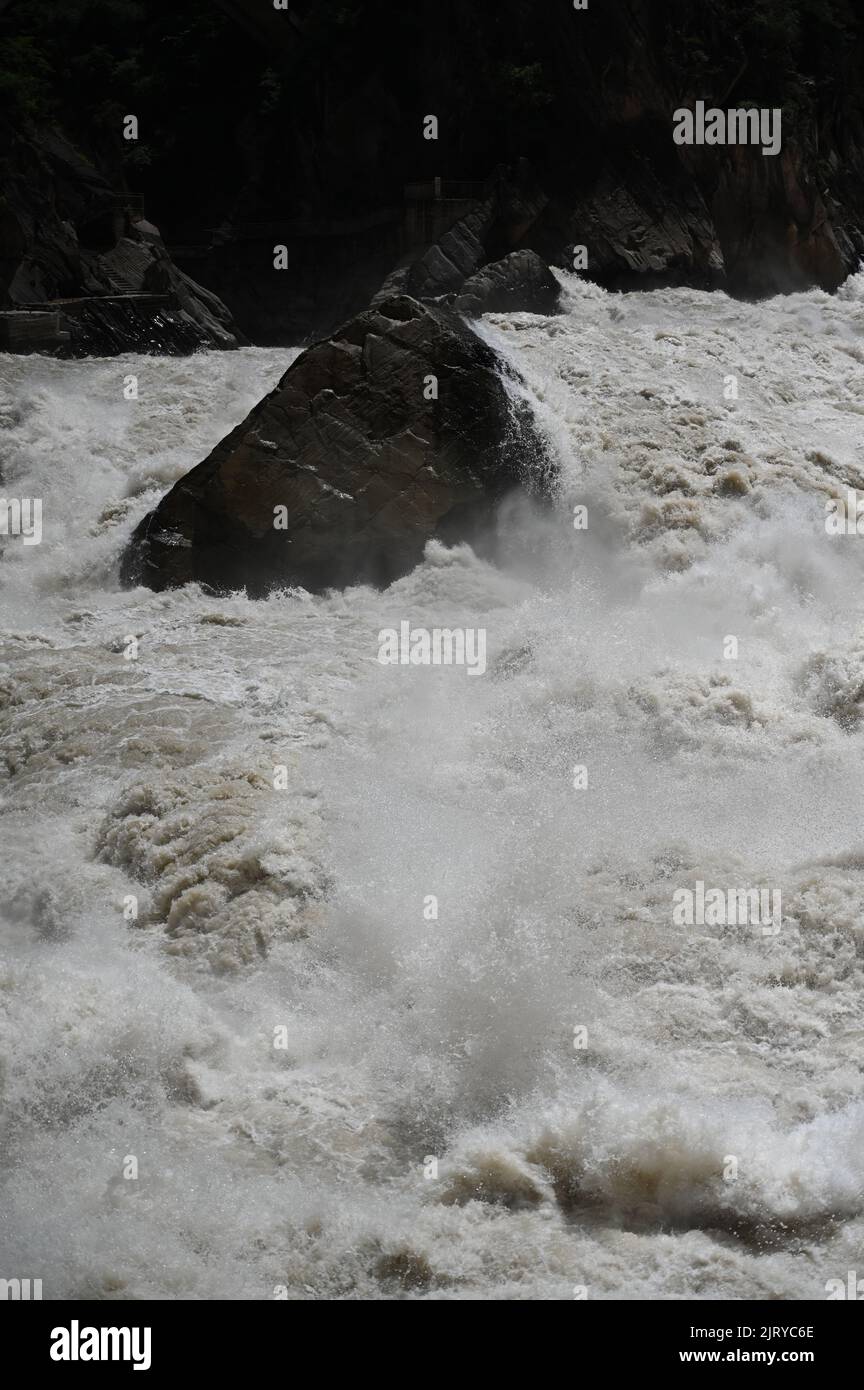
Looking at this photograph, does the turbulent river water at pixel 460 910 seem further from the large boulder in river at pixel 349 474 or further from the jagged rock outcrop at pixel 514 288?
the jagged rock outcrop at pixel 514 288

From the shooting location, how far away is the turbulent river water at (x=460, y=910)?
5145mm

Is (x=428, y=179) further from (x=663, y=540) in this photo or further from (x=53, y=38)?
(x=663, y=540)

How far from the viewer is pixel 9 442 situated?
45.4ft

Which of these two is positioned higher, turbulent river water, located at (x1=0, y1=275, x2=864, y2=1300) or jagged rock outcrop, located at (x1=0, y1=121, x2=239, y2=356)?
jagged rock outcrop, located at (x1=0, y1=121, x2=239, y2=356)

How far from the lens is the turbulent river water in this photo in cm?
514

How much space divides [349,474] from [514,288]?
7684 millimetres

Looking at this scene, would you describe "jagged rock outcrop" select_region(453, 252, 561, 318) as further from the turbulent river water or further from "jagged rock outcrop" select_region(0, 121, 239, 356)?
the turbulent river water

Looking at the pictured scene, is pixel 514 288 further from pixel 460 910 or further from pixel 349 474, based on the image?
pixel 460 910

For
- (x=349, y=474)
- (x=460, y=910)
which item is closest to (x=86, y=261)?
(x=349, y=474)

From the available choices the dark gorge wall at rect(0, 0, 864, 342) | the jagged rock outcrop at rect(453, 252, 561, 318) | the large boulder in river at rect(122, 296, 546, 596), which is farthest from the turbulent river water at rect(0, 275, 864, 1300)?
the dark gorge wall at rect(0, 0, 864, 342)

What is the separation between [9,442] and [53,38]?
16649 mm

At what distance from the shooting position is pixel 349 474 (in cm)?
1226

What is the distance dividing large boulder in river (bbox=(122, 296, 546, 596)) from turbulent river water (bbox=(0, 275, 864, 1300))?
424mm

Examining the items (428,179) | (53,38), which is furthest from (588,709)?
(53,38)
